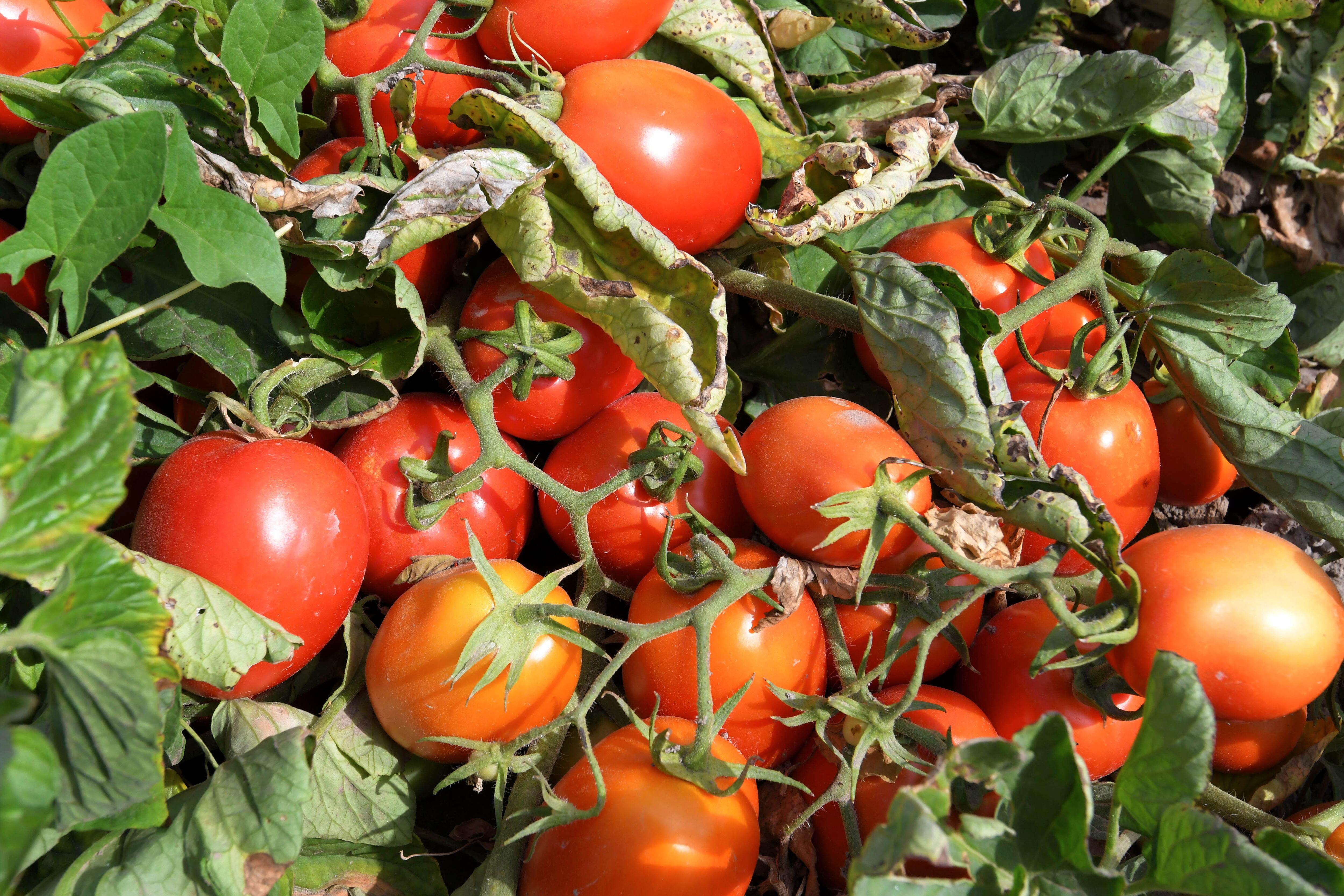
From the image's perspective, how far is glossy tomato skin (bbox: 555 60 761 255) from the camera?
1182mm

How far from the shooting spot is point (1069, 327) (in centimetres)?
146

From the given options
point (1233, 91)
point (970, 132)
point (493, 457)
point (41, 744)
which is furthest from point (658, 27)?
point (41, 744)

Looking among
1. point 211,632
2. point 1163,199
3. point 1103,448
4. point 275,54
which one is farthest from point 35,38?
point 1163,199

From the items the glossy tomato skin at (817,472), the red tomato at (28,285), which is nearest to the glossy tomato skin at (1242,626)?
the glossy tomato skin at (817,472)

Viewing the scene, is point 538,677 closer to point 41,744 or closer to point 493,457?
point 493,457

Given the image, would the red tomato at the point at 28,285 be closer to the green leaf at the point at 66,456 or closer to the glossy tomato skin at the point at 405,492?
the glossy tomato skin at the point at 405,492

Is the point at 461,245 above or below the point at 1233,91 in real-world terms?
below

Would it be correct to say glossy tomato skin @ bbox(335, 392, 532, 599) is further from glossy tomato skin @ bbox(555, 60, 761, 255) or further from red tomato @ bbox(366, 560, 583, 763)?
glossy tomato skin @ bbox(555, 60, 761, 255)

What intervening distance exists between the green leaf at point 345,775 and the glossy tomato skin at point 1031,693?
664mm

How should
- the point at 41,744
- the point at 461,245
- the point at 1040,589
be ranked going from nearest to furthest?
the point at 41,744
the point at 1040,589
the point at 461,245

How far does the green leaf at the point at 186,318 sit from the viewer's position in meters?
1.17

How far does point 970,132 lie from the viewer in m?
1.61

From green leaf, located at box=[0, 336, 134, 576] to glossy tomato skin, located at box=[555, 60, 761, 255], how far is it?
25.7 inches

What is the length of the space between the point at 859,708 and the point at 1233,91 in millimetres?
1383
